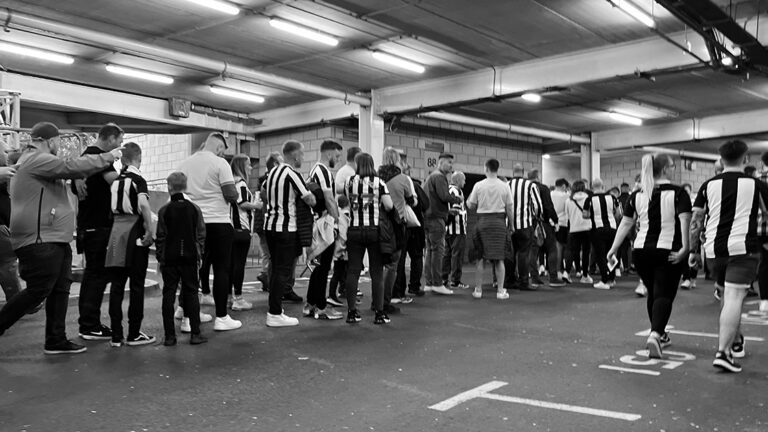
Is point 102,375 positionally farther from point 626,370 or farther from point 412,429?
point 626,370

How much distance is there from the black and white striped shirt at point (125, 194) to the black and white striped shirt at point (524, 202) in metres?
5.06

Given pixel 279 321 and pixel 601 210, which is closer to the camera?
pixel 279 321

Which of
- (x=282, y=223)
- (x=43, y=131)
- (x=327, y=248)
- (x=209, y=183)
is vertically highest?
(x=43, y=131)

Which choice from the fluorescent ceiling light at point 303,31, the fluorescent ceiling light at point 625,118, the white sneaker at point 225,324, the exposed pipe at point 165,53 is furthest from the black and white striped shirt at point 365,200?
the fluorescent ceiling light at point 625,118

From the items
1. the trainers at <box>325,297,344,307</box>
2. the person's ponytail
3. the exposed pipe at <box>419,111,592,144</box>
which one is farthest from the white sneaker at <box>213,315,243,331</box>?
the exposed pipe at <box>419,111,592,144</box>

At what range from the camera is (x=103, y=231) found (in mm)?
4906

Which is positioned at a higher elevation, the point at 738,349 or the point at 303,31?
the point at 303,31

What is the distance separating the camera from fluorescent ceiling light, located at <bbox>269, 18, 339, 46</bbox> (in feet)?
29.5

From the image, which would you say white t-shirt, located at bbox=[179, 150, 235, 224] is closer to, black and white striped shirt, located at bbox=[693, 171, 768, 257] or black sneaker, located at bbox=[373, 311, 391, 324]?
black sneaker, located at bbox=[373, 311, 391, 324]

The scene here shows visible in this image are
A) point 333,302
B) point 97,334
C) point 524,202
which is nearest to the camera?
point 97,334

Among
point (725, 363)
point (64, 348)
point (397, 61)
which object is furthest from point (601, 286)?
point (64, 348)

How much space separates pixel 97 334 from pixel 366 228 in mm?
2277

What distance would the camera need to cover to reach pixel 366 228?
566cm

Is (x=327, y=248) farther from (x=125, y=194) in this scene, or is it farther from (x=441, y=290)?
(x=441, y=290)
